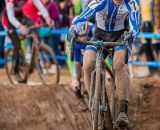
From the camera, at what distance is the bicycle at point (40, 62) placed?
12359 mm

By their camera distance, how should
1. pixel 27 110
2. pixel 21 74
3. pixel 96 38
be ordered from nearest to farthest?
1. pixel 96 38
2. pixel 27 110
3. pixel 21 74

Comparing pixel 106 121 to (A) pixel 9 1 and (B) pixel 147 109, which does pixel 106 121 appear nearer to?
(B) pixel 147 109

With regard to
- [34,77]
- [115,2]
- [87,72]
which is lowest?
[34,77]

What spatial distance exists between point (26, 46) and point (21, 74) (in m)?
1.51

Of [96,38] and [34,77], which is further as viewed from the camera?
[34,77]

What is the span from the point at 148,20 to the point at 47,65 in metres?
2.93

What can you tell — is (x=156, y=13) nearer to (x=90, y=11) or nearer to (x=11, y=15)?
(x=11, y=15)

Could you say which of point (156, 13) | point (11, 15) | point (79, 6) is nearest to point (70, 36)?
point (11, 15)

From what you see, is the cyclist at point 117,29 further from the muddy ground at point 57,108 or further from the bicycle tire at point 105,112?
the muddy ground at point 57,108

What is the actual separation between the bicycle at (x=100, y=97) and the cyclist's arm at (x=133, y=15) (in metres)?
0.35

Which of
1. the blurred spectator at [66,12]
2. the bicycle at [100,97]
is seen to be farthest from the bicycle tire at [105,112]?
the blurred spectator at [66,12]

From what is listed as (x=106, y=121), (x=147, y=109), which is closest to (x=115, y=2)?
(x=106, y=121)

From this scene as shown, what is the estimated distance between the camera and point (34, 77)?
47.9ft

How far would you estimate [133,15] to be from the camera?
8047 mm
